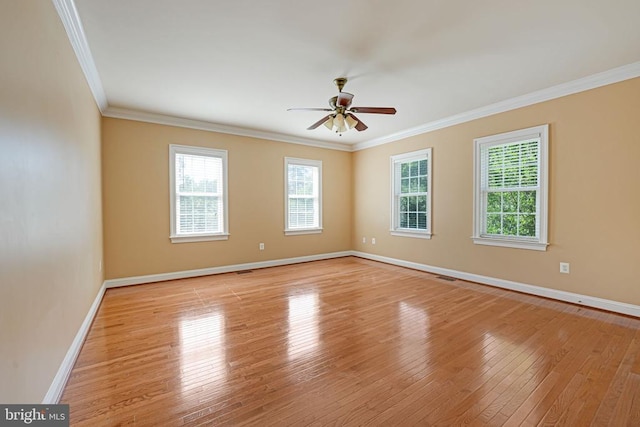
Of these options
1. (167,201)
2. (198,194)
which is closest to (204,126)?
(198,194)

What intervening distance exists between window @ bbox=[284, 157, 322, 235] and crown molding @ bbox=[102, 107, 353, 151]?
42cm

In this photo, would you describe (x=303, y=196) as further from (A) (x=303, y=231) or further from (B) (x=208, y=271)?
(B) (x=208, y=271)

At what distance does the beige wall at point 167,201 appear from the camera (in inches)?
167

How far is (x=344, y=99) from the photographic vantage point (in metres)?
3.14

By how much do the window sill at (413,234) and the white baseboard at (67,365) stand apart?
4940mm

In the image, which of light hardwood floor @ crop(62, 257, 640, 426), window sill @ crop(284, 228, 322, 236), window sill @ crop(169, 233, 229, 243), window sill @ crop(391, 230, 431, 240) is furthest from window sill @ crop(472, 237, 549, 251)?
window sill @ crop(169, 233, 229, 243)

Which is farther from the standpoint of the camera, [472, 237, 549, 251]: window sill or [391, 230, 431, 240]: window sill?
[391, 230, 431, 240]: window sill

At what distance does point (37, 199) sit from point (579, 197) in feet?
16.8

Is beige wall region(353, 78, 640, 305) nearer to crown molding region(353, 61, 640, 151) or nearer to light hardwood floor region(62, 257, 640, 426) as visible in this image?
crown molding region(353, 61, 640, 151)

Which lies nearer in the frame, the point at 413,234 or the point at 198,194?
the point at 198,194

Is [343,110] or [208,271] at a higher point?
[343,110]

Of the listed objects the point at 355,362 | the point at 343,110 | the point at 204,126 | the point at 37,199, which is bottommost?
the point at 355,362

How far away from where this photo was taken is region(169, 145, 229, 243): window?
4.70m

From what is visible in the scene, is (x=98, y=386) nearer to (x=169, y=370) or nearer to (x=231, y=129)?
(x=169, y=370)
